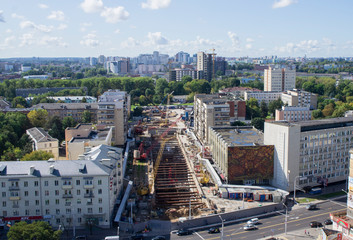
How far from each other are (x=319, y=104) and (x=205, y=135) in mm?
38929

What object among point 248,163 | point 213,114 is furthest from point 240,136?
point 213,114

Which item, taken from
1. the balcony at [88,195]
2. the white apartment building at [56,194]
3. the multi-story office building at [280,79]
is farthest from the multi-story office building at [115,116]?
the multi-story office building at [280,79]

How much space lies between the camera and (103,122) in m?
55.7

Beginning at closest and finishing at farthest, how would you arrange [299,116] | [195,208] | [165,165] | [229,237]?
[229,237] → [195,208] → [165,165] → [299,116]

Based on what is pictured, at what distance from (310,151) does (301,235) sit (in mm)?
11818

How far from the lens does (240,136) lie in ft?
152

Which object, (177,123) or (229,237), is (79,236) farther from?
(177,123)

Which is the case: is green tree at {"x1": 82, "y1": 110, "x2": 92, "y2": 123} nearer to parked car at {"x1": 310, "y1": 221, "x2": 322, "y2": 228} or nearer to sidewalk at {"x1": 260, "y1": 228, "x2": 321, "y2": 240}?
sidewalk at {"x1": 260, "y1": 228, "x2": 321, "y2": 240}

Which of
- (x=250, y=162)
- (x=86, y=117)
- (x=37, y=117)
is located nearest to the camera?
(x=250, y=162)

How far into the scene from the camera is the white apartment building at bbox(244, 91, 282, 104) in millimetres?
93537

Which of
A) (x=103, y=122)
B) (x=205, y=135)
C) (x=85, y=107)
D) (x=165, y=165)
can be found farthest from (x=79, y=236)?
(x=85, y=107)

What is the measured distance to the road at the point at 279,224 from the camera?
30133mm

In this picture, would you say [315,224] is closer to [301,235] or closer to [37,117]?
[301,235]

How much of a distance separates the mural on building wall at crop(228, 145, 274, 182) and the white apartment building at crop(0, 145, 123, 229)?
46.4 feet
